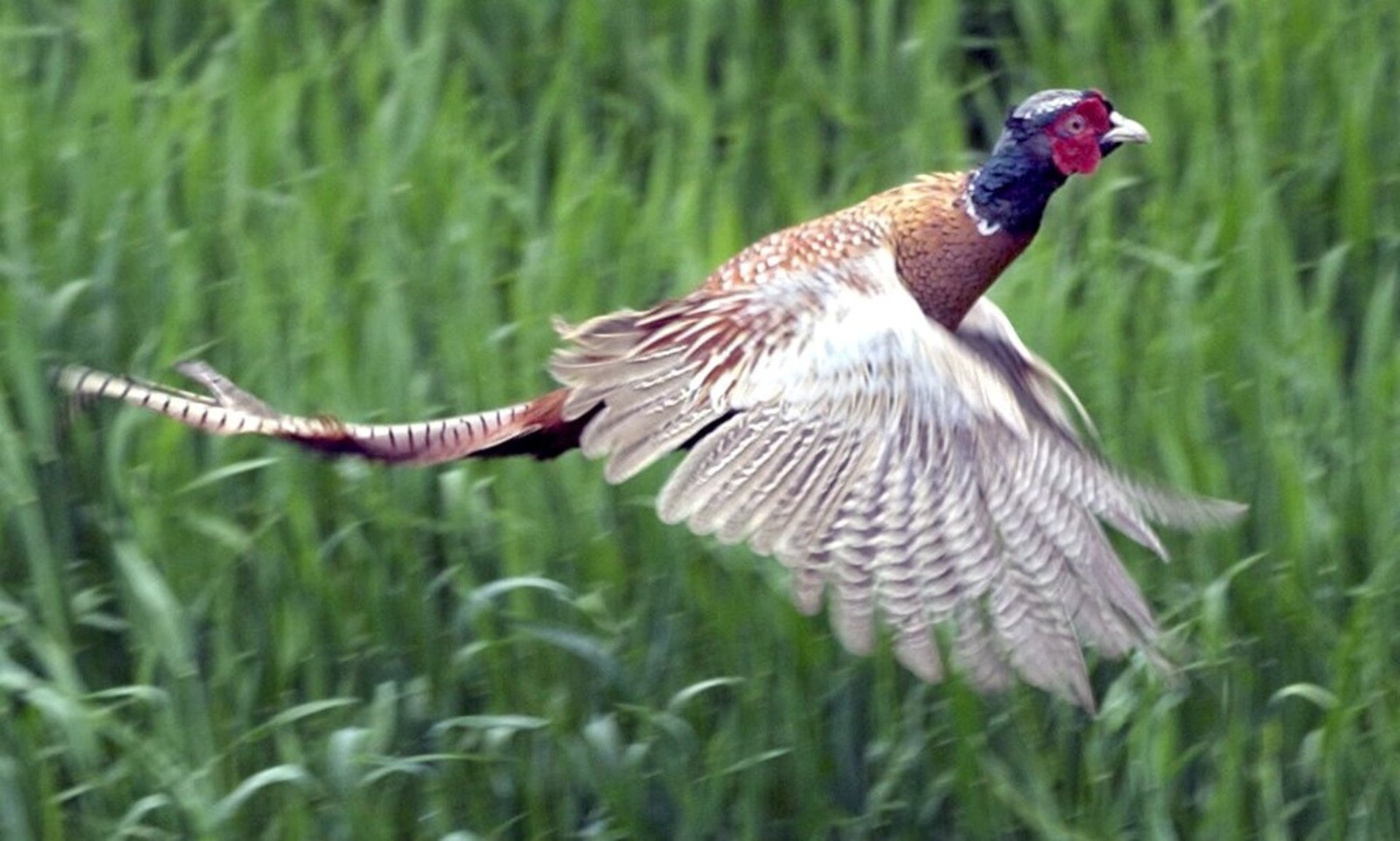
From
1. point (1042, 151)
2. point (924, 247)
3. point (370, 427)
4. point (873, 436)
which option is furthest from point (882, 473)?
point (370, 427)

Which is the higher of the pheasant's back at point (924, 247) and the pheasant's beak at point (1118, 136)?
the pheasant's beak at point (1118, 136)

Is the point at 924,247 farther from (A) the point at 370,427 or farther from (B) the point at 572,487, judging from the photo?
(A) the point at 370,427

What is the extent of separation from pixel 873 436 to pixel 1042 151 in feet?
1.59

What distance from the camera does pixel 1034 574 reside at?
3312 mm

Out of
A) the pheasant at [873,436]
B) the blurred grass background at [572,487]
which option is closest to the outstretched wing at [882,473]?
the pheasant at [873,436]

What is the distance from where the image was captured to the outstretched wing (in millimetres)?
3256

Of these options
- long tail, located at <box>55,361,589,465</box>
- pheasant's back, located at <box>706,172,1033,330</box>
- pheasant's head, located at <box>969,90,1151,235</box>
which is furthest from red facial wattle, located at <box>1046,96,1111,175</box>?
long tail, located at <box>55,361,589,465</box>

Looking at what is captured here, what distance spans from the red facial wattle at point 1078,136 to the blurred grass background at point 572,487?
31cm

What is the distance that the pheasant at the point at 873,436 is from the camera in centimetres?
326

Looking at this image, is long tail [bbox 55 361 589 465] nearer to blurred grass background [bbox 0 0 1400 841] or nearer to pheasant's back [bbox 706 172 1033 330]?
blurred grass background [bbox 0 0 1400 841]

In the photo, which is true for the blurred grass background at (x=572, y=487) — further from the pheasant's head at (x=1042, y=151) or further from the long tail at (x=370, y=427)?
the pheasant's head at (x=1042, y=151)

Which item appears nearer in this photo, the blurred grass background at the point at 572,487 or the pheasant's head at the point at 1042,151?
the blurred grass background at the point at 572,487

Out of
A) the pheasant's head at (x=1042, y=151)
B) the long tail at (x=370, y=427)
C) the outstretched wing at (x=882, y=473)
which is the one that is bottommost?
the outstretched wing at (x=882, y=473)

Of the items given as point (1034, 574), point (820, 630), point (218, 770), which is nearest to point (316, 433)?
point (218, 770)
